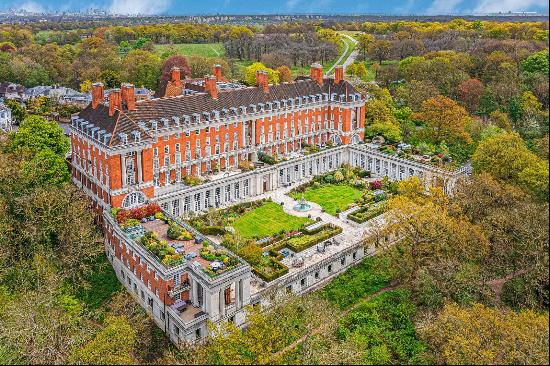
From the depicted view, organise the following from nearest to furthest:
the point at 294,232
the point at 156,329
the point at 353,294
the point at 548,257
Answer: the point at 548,257 → the point at 156,329 → the point at 353,294 → the point at 294,232

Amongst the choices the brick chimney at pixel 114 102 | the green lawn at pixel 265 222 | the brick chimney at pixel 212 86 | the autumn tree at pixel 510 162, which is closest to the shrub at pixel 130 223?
the green lawn at pixel 265 222

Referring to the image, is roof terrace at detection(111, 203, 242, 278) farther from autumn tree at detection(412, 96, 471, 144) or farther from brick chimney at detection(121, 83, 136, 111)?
autumn tree at detection(412, 96, 471, 144)

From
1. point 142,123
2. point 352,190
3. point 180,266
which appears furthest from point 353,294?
point 142,123

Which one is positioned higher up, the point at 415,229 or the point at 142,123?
the point at 142,123

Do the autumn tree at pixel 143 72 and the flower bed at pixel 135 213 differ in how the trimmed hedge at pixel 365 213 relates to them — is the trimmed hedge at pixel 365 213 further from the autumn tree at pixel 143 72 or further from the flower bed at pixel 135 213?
the autumn tree at pixel 143 72

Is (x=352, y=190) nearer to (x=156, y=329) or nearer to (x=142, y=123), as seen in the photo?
→ (x=142, y=123)

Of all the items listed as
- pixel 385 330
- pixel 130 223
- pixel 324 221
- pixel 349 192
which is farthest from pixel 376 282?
pixel 130 223

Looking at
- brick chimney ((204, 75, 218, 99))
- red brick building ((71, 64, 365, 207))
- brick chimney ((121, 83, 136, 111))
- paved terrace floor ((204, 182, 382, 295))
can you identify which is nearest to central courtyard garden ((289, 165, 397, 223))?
paved terrace floor ((204, 182, 382, 295))
